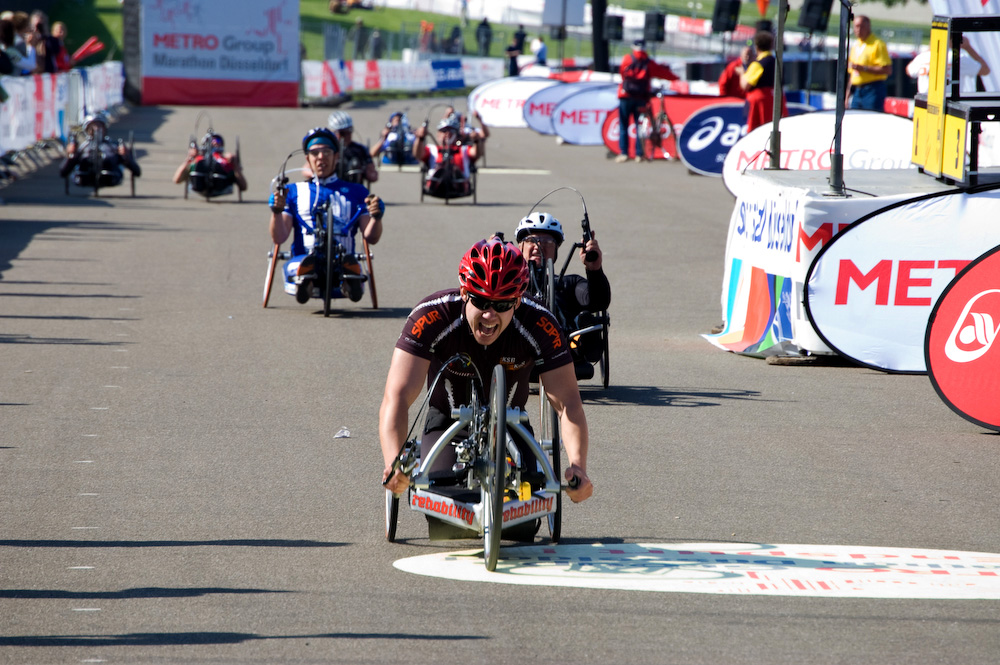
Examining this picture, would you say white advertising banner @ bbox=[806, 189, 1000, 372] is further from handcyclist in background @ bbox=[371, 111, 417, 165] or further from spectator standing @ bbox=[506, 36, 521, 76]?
spectator standing @ bbox=[506, 36, 521, 76]

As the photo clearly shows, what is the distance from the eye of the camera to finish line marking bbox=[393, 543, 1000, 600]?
5.08 meters

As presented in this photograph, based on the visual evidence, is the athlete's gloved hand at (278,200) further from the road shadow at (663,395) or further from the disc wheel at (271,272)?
the road shadow at (663,395)

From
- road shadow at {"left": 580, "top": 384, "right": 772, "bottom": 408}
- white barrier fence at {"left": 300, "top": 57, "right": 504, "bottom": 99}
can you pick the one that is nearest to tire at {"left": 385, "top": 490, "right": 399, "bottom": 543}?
road shadow at {"left": 580, "top": 384, "right": 772, "bottom": 408}

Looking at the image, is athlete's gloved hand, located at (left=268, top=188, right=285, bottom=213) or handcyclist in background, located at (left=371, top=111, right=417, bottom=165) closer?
athlete's gloved hand, located at (left=268, top=188, right=285, bottom=213)

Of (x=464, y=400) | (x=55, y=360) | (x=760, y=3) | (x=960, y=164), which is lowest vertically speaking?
(x=55, y=360)

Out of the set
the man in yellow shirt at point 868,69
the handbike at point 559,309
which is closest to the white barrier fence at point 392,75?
the man in yellow shirt at point 868,69

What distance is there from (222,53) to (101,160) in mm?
26033

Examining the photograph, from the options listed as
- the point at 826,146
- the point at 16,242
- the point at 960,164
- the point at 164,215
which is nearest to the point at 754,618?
the point at 960,164

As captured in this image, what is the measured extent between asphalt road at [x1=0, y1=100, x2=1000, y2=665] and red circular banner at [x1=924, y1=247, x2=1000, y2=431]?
0.68ft

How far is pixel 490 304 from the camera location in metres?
5.13

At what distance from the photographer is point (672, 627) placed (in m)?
4.66

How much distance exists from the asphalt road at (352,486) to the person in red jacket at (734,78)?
39.3ft

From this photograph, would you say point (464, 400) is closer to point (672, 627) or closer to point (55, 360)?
point (672, 627)

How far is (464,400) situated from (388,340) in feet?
16.2
